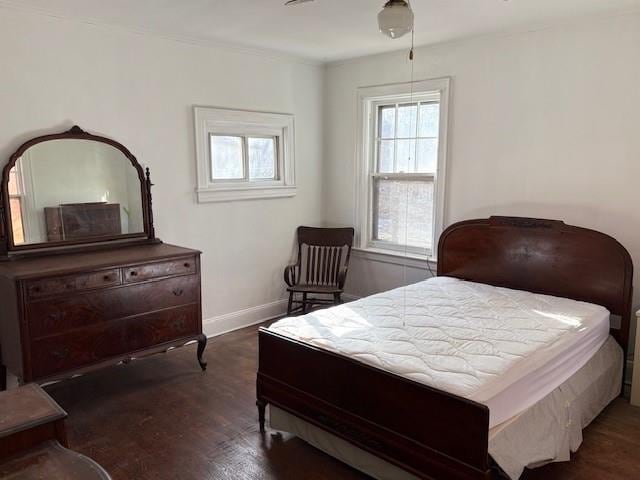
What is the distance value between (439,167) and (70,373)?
3.08 meters

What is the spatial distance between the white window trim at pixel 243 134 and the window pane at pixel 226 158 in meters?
0.05

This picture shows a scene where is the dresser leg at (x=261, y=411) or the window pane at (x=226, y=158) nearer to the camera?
the dresser leg at (x=261, y=411)

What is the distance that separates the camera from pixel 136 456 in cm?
257

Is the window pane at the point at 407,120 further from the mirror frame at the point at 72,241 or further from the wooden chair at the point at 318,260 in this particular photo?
the mirror frame at the point at 72,241

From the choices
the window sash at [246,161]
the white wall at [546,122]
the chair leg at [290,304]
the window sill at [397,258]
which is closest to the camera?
the white wall at [546,122]

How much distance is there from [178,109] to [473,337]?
108 inches

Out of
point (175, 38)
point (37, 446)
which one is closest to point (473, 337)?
point (37, 446)

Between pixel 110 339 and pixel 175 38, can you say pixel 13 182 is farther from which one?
pixel 175 38

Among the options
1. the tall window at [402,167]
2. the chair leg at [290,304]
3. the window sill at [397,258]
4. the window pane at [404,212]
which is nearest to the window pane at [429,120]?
the tall window at [402,167]

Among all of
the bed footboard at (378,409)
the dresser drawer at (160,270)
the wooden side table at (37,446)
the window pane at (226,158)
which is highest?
the window pane at (226,158)

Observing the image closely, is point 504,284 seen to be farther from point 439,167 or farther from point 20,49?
Result: point 20,49

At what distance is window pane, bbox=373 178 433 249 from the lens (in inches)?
171

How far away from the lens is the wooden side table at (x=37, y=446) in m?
1.45

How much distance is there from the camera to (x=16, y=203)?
3113 millimetres
